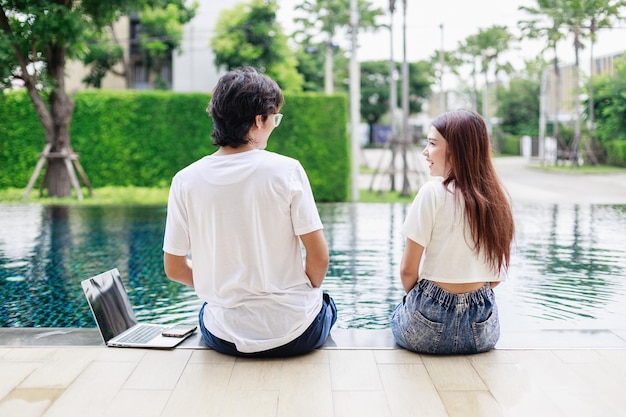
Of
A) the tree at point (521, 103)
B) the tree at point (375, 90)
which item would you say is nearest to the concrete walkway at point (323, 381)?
the tree at point (521, 103)

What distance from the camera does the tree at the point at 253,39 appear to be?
26094mm

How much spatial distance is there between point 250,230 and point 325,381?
25.6 inches

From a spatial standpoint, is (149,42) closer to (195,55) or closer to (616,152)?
(195,55)

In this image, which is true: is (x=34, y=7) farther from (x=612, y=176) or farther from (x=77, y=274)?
(x=612, y=176)

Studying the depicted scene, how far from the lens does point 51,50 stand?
13875 mm

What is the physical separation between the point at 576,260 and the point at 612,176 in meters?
16.6

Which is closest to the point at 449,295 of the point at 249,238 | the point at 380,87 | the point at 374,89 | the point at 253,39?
the point at 249,238

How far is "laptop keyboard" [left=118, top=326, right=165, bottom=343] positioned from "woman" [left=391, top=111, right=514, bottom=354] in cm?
121

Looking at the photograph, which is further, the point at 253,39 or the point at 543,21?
the point at 253,39

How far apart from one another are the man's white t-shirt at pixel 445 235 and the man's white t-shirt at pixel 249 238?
422mm

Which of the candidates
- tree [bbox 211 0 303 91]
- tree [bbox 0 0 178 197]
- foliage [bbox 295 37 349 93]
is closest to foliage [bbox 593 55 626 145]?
foliage [bbox 295 37 349 93]

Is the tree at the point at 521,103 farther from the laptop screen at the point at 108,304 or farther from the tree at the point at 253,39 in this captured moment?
the laptop screen at the point at 108,304

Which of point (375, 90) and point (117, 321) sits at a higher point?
point (375, 90)

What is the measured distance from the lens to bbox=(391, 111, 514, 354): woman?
124 inches
